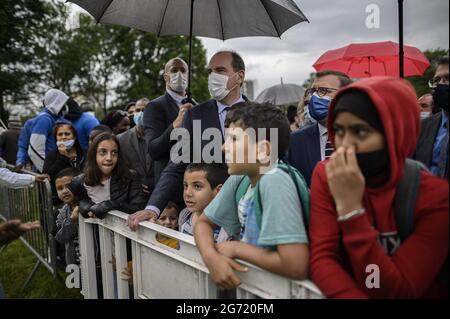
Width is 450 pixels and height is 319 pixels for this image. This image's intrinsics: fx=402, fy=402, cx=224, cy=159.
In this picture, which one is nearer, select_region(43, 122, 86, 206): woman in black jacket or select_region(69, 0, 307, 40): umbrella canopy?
select_region(69, 0, 307, 40): umbrella canopy

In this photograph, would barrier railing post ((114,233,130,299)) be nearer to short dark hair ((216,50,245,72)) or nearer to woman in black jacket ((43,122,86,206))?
short dark hair ((216,50,245,72))

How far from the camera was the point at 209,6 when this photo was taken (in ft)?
12.8

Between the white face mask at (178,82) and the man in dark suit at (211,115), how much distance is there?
64cm

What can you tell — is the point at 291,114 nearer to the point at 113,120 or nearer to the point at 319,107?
the point at 113,120

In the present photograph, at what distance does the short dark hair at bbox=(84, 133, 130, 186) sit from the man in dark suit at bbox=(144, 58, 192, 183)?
0.91 feet

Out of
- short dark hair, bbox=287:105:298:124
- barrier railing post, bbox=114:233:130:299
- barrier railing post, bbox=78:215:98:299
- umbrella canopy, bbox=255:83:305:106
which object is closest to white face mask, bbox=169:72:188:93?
barrier railing post, bbox=78:215:98:299

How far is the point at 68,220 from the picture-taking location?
382cm

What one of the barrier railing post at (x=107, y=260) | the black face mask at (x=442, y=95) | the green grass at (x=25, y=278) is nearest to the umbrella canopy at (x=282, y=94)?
the green grass at (x=25, y=278)

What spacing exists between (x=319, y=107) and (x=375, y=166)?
1.59 meters

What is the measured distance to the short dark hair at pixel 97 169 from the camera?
3.39 metres

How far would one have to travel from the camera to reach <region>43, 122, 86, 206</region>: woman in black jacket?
14.9 ft

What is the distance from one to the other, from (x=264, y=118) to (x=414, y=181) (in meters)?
0.74

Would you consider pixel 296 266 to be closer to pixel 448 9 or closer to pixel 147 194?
pixel 448 9
